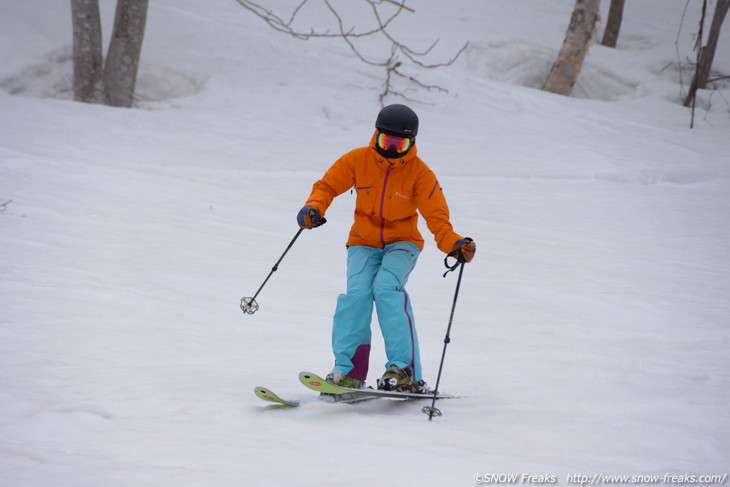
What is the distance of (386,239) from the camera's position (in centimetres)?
398

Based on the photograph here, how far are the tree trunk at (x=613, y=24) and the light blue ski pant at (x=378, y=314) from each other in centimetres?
1706

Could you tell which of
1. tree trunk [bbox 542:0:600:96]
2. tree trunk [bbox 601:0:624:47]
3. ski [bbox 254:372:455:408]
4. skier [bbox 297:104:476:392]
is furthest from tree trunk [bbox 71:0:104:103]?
tree trunk [bbox 601:0:624:47]

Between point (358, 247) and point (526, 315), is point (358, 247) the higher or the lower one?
the higher one

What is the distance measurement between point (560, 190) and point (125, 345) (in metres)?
7.39

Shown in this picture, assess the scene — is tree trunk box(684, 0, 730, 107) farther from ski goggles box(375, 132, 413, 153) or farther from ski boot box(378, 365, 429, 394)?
ski boot box(378, 365, 429, 394)

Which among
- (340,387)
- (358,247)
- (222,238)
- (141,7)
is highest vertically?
(141,7)

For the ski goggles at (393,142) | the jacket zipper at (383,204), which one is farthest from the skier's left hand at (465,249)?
the ski goggles at (393,142)

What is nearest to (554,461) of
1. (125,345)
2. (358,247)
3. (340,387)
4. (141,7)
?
(340,387)

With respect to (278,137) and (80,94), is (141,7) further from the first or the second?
(278,137)

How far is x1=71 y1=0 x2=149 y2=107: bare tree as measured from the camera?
11.2m

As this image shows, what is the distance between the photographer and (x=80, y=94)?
37.9 feet

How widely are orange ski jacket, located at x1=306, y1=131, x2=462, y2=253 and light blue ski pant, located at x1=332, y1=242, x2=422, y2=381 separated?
13 cm

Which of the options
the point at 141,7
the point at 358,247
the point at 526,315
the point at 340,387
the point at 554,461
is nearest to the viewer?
the point at 554,461

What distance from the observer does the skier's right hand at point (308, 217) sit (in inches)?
147
